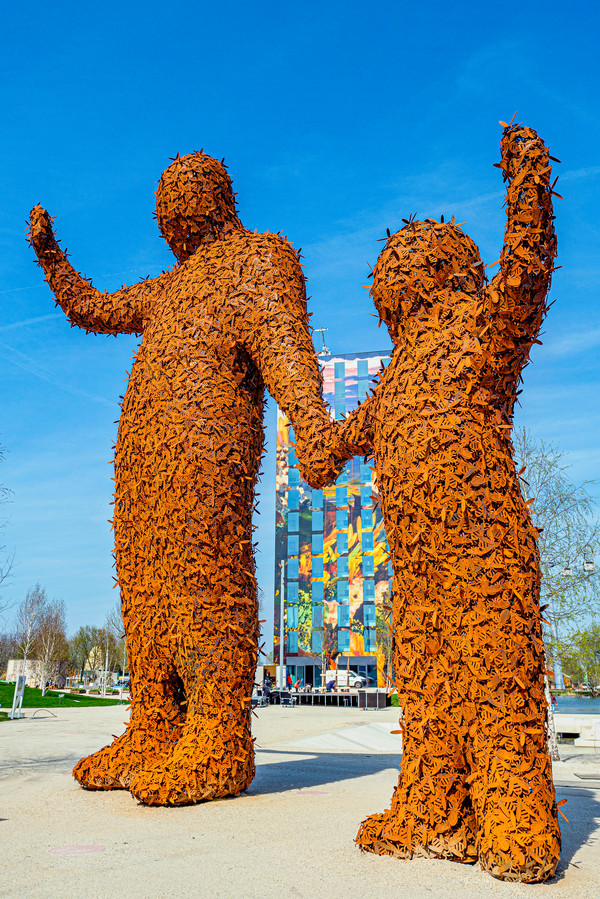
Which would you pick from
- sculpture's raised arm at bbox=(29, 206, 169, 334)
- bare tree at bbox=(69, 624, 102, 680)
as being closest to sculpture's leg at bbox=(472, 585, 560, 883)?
sculpture's raised arm at bbox=(29, 206, 169, 334)

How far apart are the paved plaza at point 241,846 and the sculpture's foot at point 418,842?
0.06m

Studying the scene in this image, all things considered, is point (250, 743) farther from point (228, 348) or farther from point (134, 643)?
point (228, 348)

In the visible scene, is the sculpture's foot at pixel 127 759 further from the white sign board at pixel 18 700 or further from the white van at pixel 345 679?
the white van at pixel 345 679

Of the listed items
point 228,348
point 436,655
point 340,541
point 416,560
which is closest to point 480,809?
point 436,655

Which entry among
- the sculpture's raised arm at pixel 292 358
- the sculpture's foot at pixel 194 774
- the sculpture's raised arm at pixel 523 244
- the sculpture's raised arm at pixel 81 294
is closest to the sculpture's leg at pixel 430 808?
the sculpture's foot at pixel 194 774

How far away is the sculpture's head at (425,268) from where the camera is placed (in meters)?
4.13

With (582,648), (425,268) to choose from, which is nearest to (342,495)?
(582,648)

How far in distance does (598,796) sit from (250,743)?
300 centimetres

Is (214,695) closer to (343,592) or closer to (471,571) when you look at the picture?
(471,571)

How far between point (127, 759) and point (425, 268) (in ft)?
13.6

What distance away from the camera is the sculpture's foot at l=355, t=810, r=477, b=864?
3445 mm

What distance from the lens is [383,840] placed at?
140 inches

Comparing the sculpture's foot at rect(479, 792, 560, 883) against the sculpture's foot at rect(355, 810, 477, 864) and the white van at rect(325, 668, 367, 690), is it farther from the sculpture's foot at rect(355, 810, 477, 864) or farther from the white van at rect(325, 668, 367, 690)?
the white van at rect(325, 668, 367, 690)

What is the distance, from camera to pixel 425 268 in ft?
13.6
